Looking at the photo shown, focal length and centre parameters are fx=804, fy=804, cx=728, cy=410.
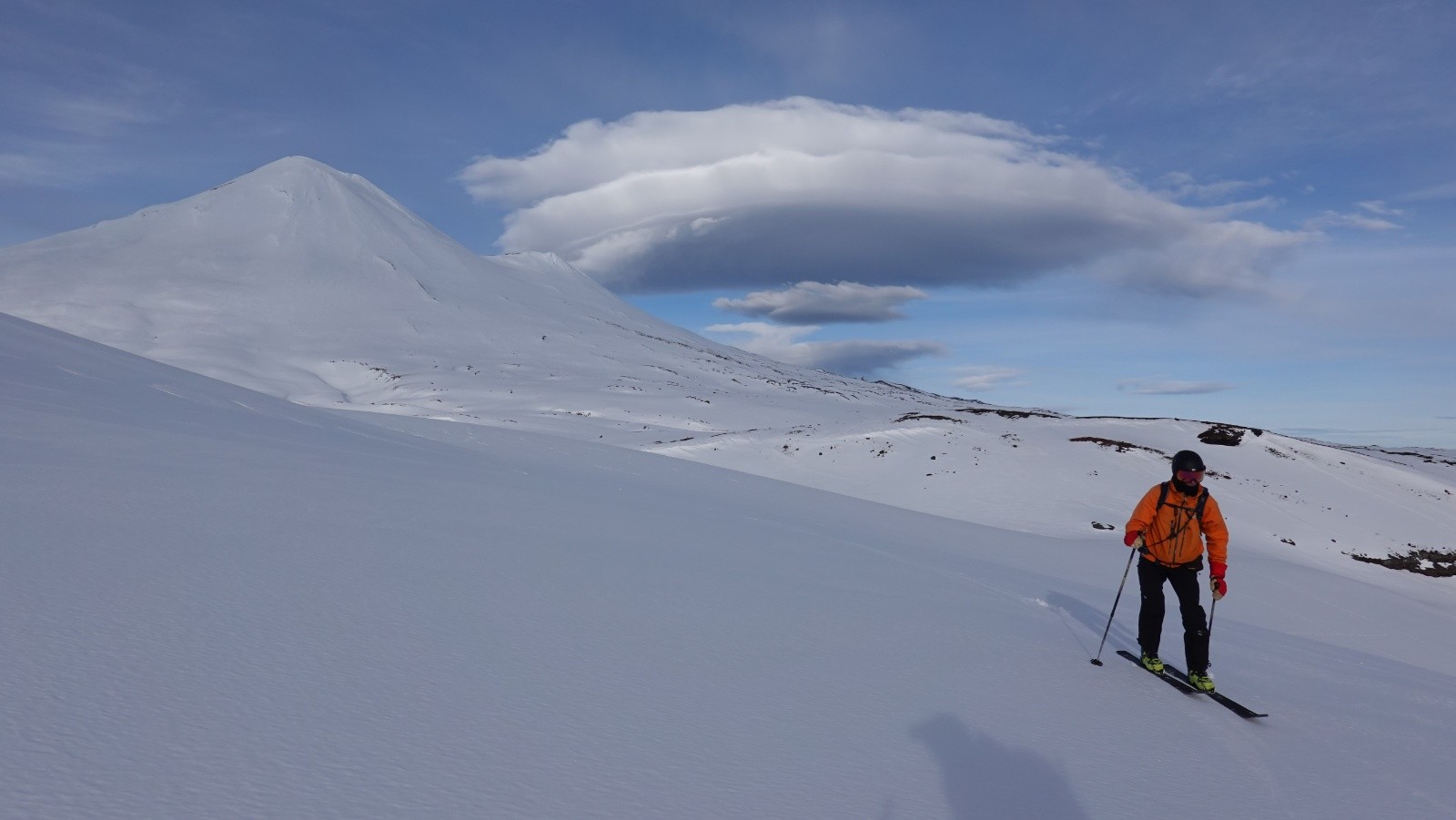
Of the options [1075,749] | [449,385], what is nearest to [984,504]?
[1075,749]

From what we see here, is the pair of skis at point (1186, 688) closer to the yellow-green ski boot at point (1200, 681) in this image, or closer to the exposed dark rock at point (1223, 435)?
the yellow-green ski boot at point (1200, 681)

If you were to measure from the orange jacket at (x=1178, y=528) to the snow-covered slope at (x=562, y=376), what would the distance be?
511 inches

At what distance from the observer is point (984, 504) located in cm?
2525

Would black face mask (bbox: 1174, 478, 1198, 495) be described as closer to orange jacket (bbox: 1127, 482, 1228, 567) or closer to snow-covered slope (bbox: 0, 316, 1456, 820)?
orange jacket (bbox: 1127, 482, 1228, 567)

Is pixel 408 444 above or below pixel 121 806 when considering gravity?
above

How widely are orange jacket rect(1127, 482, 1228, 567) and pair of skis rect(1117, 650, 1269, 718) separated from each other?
1025 mm

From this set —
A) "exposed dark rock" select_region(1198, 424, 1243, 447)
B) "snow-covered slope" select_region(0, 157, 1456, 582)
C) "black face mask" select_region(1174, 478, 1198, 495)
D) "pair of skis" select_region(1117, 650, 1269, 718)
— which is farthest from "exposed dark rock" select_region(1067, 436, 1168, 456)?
"black face mask" select_region(1174, 478, 1198, 495)

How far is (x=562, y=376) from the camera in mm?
64812

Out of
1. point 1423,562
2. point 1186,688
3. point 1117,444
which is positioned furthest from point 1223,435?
point 1186,688

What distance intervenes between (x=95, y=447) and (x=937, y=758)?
9018 millimetres

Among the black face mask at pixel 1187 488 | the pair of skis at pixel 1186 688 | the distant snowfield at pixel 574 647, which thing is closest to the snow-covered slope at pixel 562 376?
the distant snowfield at pixel 574 647

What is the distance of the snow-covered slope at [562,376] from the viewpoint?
26531 millimetres

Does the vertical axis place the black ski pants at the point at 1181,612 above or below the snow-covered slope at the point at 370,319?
below

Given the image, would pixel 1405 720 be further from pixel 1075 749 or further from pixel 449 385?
pixel 449 385
